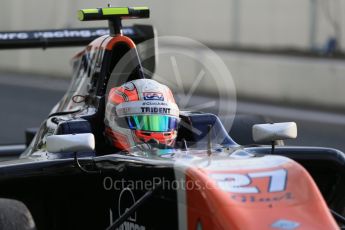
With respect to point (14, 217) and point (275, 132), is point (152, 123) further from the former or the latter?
point (14, 217)

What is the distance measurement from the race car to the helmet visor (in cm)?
15

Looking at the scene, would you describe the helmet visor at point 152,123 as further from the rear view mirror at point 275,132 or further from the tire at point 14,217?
the tire at point 14,217

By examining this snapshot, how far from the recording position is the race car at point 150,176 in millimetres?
4449

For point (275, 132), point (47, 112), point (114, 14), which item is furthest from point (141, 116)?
point (47, 112)

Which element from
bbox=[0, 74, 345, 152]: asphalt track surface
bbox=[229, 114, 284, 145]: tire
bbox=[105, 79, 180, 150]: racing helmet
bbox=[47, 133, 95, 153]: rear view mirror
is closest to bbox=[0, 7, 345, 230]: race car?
bbox=[47, 133, 95, 153]: rear view mirror

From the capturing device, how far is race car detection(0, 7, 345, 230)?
4.45 m

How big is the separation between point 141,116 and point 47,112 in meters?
7.54

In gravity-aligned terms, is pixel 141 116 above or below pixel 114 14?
below

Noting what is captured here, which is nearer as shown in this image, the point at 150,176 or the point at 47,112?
the point at 150,176

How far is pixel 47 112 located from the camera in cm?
1301

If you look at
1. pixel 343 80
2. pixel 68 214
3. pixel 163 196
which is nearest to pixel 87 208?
pixel 68 214

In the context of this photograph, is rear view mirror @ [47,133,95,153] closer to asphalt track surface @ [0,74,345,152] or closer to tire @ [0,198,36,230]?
tire @ [0,198,36,230]

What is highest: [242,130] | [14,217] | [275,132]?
[275,132]

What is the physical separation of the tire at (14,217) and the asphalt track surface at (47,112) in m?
5.12
